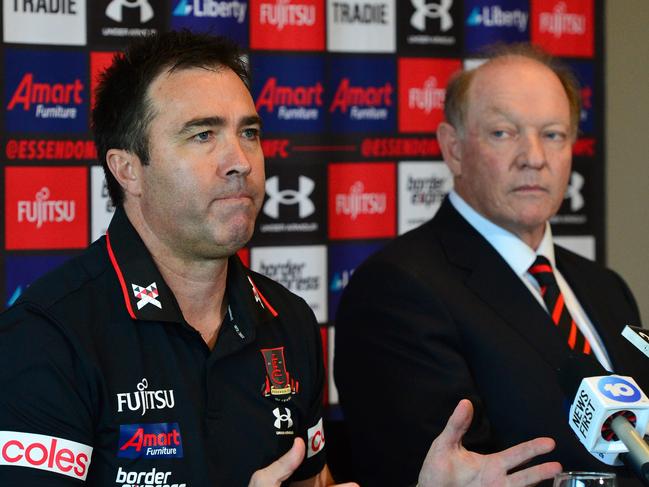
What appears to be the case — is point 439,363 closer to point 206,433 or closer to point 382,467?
point 382,467

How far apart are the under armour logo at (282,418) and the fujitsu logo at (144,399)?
226 millimetres

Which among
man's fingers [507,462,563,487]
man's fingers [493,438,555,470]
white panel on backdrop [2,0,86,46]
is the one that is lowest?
man's fingers [507,462,563,487]

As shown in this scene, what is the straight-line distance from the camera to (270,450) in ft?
6.23

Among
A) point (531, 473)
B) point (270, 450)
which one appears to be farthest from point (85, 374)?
point (531, 473)

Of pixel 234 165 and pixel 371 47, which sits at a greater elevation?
pixel 371 47

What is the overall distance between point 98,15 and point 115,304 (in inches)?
61.0

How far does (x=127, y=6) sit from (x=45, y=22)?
0.26m

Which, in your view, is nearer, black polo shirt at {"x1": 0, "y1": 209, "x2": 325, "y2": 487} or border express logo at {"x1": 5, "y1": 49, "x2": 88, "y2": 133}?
black polo shirt at {"x1": 0, "y1": 209, "x2": 325, "y2": 487}

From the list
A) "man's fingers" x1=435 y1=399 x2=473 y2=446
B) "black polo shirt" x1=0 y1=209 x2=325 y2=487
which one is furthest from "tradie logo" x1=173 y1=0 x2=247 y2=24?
"man's fingers" x1=435 y1=399 x2=473 y2=446

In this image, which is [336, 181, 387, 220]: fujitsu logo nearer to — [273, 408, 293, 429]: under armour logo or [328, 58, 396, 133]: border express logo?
[328, 58, 396, 133]: border express logo

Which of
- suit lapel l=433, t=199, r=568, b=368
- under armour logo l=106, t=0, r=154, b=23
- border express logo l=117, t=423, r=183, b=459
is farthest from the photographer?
under armour logo l=106, t=0, r=154, b=23

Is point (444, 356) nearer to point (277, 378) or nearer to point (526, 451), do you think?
point (277, 378)

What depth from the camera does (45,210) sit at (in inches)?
121

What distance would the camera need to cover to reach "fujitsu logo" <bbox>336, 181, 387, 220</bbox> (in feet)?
11.3
